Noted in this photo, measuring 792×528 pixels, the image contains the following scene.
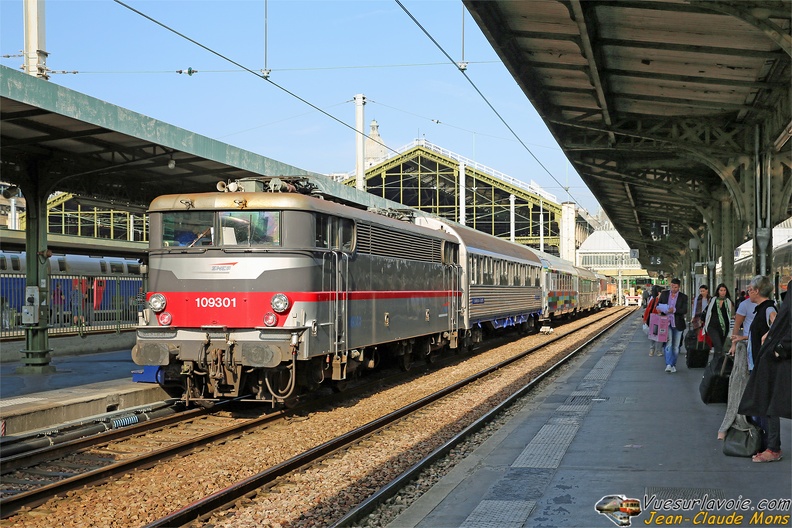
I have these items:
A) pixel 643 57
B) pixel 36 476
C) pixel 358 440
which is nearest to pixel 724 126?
pixel 643 57

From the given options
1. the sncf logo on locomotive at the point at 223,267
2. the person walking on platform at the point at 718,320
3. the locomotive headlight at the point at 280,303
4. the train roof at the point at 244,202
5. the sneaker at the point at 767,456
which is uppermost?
the train roof at the point at 244,202

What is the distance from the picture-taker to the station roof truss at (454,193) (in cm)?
6175

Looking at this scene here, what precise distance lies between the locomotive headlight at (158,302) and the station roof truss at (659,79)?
5.71m

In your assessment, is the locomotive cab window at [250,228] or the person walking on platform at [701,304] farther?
the person walking on platform at [701,304]

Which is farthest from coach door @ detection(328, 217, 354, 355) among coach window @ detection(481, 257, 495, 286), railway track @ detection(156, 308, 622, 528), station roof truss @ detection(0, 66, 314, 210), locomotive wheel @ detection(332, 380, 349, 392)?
coach window @ detection(481, 257, 495, 286)

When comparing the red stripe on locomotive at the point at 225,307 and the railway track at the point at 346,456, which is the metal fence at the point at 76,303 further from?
the railway track at the point at 346,456

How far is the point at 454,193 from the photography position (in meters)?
62.8

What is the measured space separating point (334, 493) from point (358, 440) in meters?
2.48

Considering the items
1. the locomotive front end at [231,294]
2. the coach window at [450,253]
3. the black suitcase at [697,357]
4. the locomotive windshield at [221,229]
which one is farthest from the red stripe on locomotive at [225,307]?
the black suitcase at [697,357]

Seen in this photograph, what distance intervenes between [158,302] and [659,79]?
9558 millimetres

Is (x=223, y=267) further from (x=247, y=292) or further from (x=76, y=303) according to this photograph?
(x=76, y=303)

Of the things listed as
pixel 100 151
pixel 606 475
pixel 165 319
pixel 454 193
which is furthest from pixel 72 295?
pixel 454 193

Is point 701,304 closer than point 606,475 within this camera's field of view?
No

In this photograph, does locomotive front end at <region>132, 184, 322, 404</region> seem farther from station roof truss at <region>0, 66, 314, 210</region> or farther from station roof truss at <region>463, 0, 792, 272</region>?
station roof truss at <region>463, 0, 792, 272</region>
